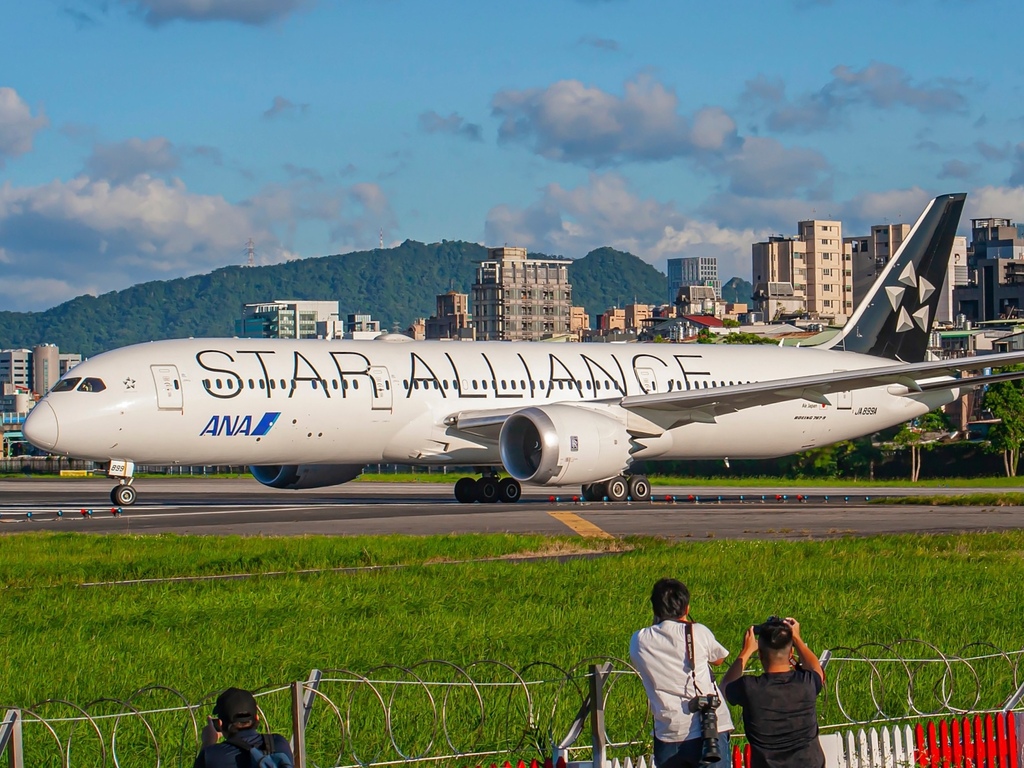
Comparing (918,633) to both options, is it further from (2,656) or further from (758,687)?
(2,656)

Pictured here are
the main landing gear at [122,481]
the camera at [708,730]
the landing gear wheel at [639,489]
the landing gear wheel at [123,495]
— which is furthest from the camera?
the landing gear wheel at [639,489]

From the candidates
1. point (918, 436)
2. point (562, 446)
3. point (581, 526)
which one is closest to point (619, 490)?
point (562, 446)

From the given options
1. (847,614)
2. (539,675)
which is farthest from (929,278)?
(539,675)

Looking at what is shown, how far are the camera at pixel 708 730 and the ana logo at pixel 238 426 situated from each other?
25903 mm

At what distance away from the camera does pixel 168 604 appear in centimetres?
1717

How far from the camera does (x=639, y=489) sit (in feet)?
125

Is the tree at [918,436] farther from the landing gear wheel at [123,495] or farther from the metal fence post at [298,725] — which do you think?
the metal fence post at [298,725]

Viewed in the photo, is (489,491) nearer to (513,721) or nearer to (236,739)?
(513,721)

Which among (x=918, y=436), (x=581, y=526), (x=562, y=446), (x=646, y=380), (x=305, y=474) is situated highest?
(x=646, y=380)

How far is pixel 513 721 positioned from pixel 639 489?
27265 mm

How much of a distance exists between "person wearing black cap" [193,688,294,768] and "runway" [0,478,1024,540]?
19.0 meters

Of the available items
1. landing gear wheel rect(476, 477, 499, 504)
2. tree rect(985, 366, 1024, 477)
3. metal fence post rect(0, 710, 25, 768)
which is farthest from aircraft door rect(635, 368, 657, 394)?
metal fence post rect(0, 710, 25, 768)

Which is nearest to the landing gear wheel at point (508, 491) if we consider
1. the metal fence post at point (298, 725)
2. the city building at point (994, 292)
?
the metal fence post at point (298, 725)

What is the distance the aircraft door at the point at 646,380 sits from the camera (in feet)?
131
